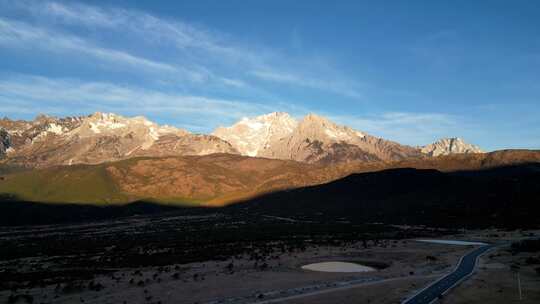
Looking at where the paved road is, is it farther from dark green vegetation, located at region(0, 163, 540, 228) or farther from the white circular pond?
dark green vegetation, located at region(0, 163, 540, 228)

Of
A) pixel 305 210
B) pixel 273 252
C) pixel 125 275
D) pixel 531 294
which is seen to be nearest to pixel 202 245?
pixel 273 252

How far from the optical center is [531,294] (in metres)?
36.6

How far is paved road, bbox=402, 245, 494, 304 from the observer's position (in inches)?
1426

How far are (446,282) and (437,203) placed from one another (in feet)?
391

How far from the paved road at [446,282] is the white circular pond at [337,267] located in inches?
424

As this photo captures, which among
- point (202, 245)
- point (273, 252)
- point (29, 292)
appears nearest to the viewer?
point (29, 292)

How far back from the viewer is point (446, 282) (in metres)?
42.6

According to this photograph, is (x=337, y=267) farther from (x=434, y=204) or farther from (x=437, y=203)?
(x=437, y=203)

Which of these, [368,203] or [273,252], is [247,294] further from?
[368,203]

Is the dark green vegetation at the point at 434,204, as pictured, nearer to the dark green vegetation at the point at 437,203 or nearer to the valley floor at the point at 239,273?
the dark green vegetation at the point at 437,203

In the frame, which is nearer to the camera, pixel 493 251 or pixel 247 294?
pixel 247 294

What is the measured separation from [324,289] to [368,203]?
141m

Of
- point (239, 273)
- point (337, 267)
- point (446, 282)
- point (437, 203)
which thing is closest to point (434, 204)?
point (437, 203)

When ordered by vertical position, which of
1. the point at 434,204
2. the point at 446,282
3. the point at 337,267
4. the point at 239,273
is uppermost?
the point at 434,204
